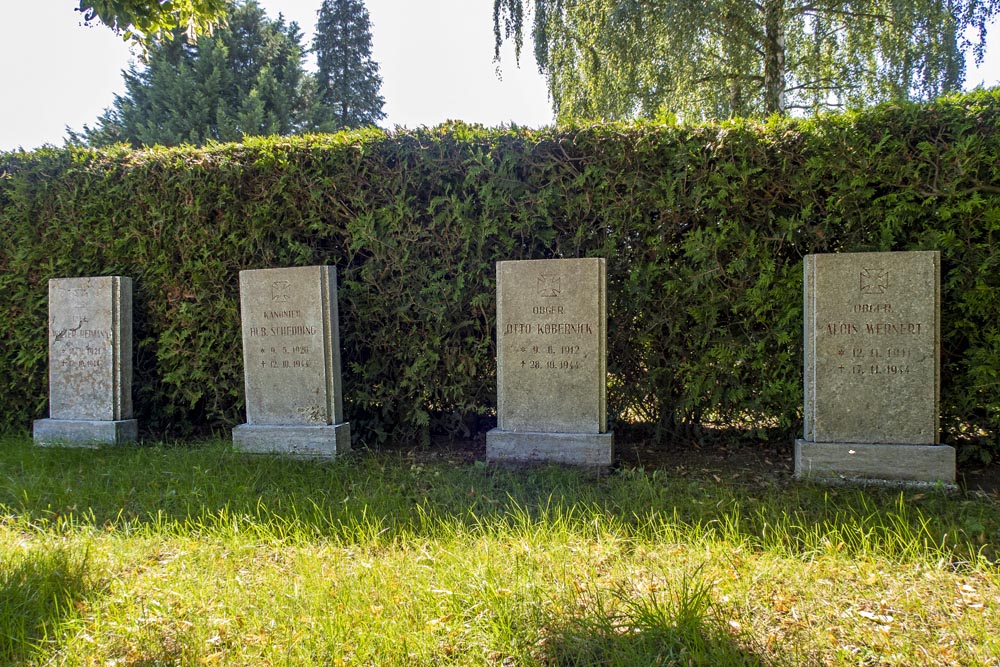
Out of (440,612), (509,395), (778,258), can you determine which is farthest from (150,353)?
(778,258)

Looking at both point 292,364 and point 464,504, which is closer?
point 464,504

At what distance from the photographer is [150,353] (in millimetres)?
5641

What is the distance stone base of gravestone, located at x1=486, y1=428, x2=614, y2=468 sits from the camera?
425 cm

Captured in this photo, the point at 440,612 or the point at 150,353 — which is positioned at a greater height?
the point at 150,353

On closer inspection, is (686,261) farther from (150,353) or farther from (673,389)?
(150,353)

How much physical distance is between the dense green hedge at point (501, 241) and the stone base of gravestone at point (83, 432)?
0.37 m

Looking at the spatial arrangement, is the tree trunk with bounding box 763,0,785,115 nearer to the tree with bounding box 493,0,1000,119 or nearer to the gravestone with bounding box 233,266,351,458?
the tree with bounding box 493,0,1000,119

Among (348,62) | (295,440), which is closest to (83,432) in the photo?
(295,440)

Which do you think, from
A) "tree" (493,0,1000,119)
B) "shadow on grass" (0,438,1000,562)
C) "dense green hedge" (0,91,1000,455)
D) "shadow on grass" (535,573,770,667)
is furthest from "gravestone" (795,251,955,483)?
"tree" (493,0,1000,119)

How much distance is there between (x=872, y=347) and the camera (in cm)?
384

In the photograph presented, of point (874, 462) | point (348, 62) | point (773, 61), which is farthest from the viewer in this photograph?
point (348, 62)

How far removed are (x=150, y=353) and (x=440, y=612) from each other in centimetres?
460

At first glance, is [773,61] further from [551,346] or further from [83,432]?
[83,432]

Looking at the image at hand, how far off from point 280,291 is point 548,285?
84.7 inches
